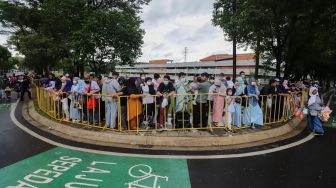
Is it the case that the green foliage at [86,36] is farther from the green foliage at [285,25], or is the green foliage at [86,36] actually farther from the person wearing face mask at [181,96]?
the person wearing face mask at [181,96]

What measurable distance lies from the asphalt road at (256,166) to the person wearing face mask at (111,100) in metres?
1.13

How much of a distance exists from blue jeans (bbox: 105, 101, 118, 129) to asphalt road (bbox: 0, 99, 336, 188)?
3.63 feet

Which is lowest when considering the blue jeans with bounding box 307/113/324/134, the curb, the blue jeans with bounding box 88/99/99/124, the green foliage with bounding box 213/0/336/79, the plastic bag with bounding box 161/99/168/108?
the curb

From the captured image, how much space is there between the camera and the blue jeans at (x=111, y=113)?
7.42 meters

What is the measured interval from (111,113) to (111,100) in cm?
39

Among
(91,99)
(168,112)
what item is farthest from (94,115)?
(168,112)

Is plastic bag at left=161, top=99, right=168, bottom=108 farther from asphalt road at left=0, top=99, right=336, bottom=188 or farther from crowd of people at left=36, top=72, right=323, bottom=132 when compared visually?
asphalt road at left=0, top=99, right=336, bottom=188

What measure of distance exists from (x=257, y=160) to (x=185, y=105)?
2.69 meters

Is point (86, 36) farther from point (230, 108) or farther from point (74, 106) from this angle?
point (230, 108)

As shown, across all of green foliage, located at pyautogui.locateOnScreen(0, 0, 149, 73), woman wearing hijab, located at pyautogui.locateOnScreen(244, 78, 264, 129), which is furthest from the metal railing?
green foliage, located at pyautogui.locateOnScreen(0, 0, 149, 73)

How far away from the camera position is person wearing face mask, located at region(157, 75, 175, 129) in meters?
7.36

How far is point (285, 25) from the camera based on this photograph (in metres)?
15.9

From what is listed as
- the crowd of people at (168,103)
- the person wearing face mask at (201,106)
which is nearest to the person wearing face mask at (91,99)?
the crowd of people at (168,103)

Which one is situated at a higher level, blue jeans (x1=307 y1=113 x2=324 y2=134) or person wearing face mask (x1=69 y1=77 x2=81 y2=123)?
person wearing face mask (x1=69 y1=77 x2=81 y2=123)
